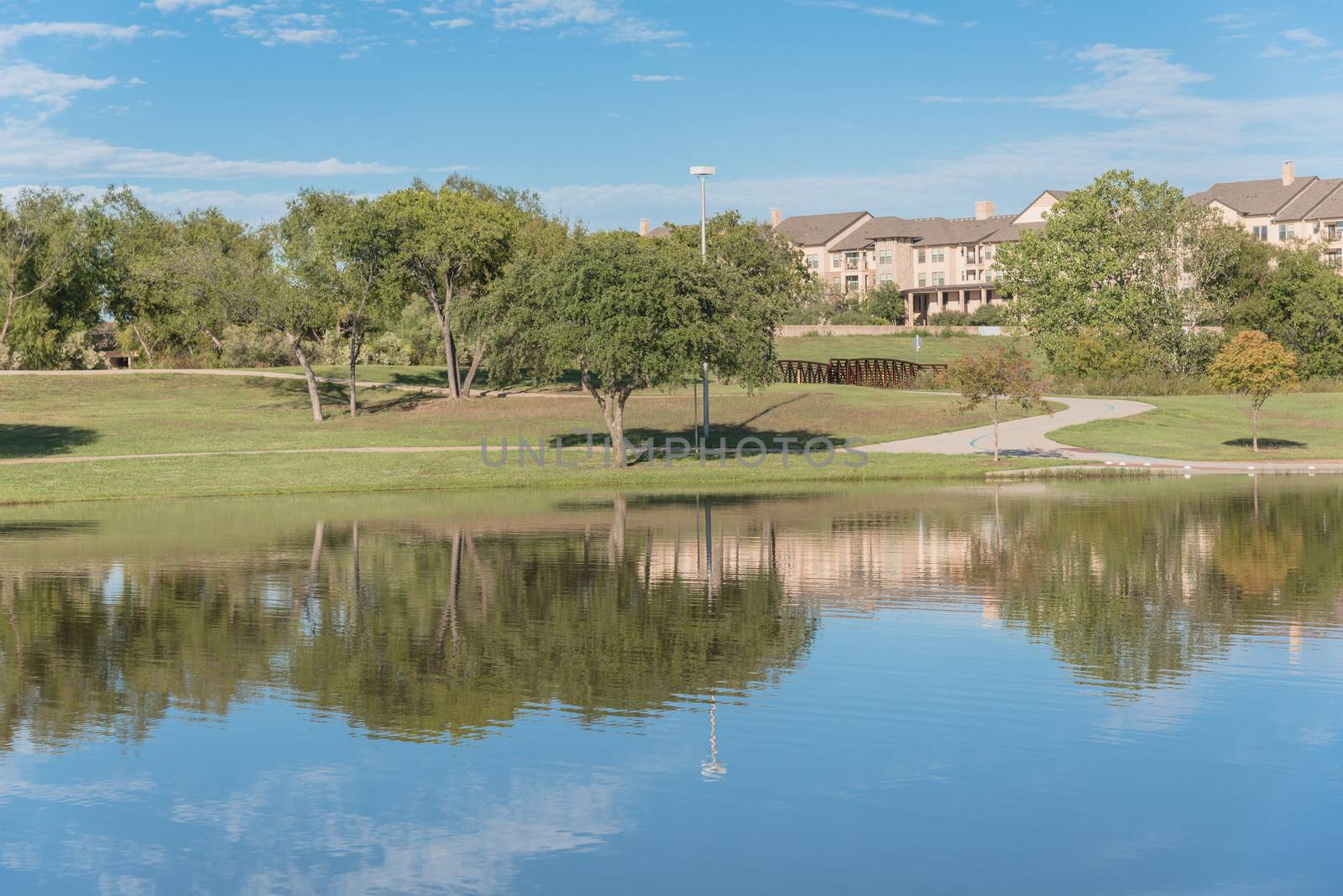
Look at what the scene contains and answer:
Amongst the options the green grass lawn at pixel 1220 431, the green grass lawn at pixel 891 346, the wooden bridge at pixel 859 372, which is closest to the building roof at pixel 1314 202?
the green grass lawn at pixel 891 346

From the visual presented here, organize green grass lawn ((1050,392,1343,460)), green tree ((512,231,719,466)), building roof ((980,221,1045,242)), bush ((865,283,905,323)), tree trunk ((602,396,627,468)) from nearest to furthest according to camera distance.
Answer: green tree ((512,231,719,466)), tree trunk ((602,396,627,468)), green grass lawn ((1050,392,1343,460)), bush ((865,283,905,323)), building roof ((980,221,1045,242))

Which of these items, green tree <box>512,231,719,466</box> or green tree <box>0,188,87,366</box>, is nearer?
green tree <box>512,231,719,466</box>

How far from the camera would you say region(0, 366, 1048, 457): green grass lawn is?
56.5m

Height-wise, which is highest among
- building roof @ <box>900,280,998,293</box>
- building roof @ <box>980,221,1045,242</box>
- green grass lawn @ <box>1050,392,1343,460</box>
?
building roof @ <box>980,221,1045,242</box>

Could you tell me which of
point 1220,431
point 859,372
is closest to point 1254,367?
point 1220,431

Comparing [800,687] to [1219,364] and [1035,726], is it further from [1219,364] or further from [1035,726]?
[1219,364]

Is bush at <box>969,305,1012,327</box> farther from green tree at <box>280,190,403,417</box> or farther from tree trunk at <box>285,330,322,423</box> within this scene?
tree trunk at <box>285,330,322,423</box>

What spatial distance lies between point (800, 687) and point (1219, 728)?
4.12 meters

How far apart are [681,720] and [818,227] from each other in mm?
158803

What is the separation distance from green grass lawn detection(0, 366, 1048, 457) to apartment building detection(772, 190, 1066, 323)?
84.1 metres

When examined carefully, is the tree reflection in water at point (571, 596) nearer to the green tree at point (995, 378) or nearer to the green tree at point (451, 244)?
the green tree at point (995, 378)

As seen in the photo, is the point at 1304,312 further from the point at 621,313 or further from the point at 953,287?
the point at 621,313

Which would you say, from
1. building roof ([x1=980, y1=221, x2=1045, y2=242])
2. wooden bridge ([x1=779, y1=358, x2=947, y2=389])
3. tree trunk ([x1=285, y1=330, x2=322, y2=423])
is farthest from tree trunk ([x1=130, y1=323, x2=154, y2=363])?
building roof ([x1=980, y1=221, x2=1045, y2=242])

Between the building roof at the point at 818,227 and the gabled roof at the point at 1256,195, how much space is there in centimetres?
3909
